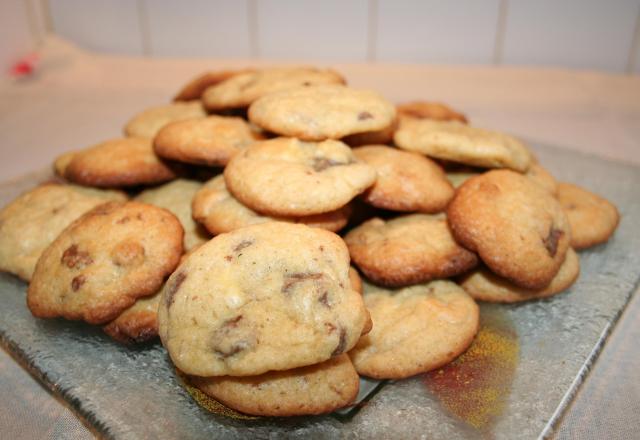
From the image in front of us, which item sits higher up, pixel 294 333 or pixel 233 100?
pixel 233 100

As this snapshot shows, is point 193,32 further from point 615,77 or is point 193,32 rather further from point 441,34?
point 615,77

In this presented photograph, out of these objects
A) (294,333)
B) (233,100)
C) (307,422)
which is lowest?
(307,422)

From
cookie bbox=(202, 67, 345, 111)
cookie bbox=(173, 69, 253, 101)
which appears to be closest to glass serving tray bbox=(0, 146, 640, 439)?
cookie bbox=(202, 67, 345, 111)

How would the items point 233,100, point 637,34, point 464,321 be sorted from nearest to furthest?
point 464,321 → point 233,100 → point 637,34

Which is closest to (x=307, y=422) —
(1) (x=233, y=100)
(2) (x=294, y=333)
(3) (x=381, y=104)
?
(2) (x=294, y=333)

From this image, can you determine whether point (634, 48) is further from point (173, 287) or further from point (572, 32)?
point (173, 287)

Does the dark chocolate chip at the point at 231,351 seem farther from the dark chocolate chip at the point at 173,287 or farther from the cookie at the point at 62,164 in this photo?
the cookie at the point at 62,164

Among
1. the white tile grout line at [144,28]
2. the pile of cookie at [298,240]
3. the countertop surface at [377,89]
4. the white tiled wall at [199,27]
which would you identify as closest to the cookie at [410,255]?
the pile of cookie at [298,240]
